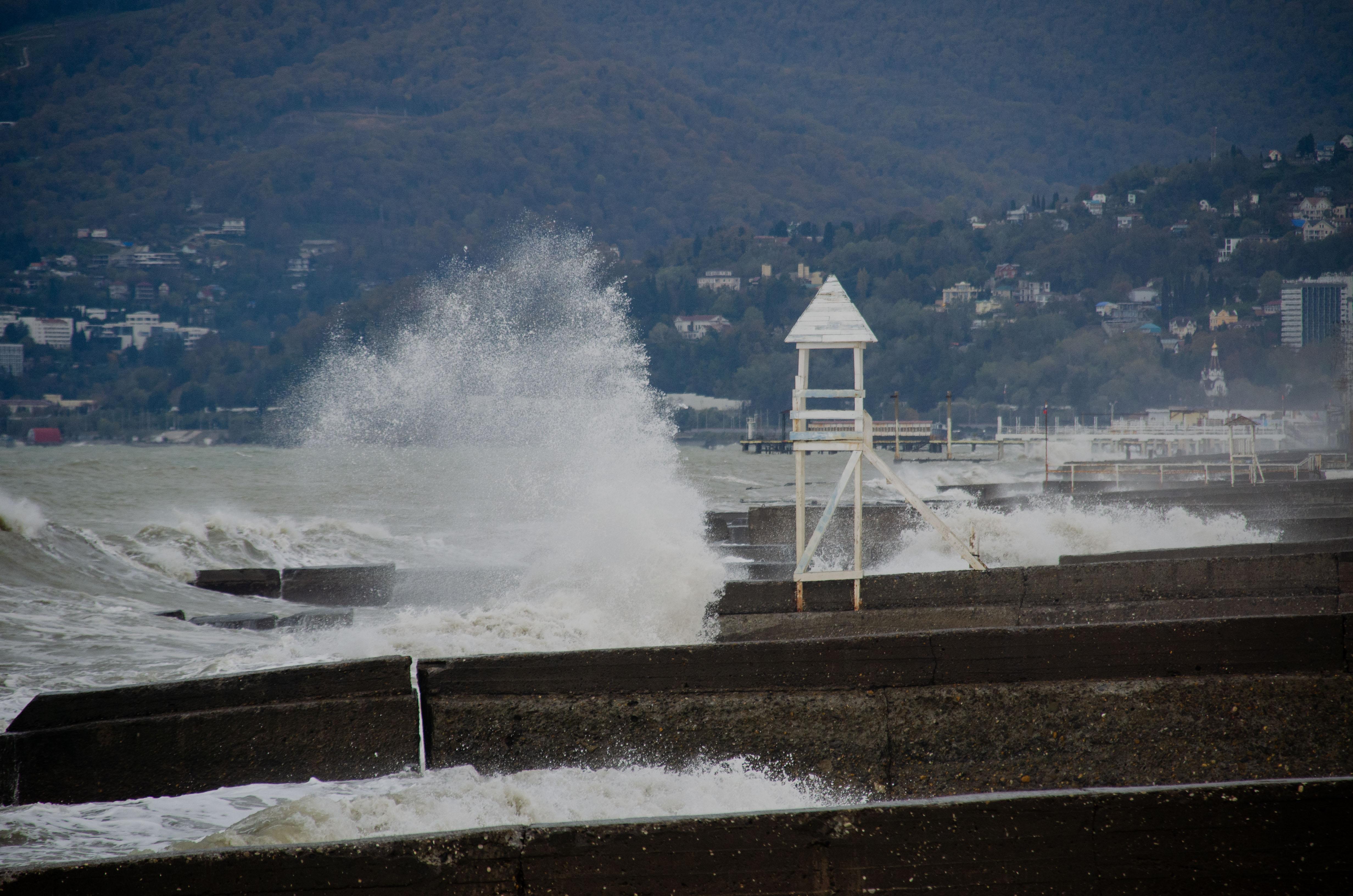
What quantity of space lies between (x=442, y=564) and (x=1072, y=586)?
15.9 metres

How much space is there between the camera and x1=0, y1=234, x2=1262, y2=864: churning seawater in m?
5.08

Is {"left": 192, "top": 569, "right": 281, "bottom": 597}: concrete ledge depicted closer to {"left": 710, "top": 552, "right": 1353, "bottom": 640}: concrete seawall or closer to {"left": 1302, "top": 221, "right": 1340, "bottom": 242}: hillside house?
{"left": 710, "top": 552, "right": 1353, "bottom": 640}: concrete seawall

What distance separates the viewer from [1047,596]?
855 centimetres

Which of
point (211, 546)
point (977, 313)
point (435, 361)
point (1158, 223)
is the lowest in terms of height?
point (211, 546)

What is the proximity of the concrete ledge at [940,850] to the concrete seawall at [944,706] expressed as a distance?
180 cm

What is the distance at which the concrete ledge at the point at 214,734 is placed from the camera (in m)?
5.50

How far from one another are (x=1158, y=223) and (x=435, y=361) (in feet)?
519

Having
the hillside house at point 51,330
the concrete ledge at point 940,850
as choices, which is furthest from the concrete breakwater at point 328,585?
the hillside house at point 51,330

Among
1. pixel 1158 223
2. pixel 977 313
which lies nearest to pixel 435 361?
pixel 977 313

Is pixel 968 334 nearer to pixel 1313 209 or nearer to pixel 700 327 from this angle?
pixel 700 327

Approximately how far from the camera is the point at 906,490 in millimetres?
8336

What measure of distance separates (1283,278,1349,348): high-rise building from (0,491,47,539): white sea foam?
155553 mm

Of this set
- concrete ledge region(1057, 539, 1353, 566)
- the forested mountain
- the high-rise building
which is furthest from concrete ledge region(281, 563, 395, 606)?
the high-rise building

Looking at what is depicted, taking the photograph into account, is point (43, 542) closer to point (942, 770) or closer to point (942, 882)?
point (942, 770)
